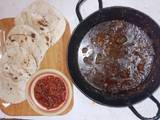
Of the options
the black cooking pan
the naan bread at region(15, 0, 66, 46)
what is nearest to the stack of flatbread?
the naan bread at region(15, 0, 66, 46)

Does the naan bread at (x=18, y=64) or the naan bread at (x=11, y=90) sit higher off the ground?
the naan bread at (x=18, y=64)

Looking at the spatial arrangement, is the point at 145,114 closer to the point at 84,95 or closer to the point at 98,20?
the point at 84,95

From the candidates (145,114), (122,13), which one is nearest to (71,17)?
(122,13)

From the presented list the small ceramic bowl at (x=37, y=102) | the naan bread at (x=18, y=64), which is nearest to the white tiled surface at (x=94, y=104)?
the small ceramic bowl at (x=37, y=102)

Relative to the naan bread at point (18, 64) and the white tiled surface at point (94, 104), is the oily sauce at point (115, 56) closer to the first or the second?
the white tiled surface at point (94, 104)

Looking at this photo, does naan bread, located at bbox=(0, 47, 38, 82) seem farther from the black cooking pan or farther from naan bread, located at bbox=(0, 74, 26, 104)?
the black cooking pan
